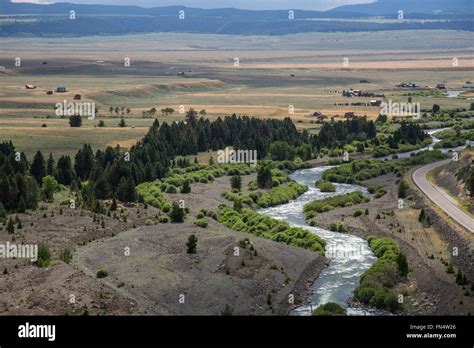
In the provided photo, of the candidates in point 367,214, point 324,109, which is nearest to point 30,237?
point 367,214

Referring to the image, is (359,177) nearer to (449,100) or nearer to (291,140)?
(291,140)

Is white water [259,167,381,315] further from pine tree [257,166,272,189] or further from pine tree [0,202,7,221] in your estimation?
pine tree [0,202,7,221]

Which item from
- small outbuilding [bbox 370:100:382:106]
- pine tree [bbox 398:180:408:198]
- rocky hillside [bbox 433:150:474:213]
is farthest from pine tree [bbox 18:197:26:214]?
small outbuilding [bbox 370:100:382:106]

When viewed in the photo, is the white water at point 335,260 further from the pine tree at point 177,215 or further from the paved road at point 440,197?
the pine tree at point 177,215

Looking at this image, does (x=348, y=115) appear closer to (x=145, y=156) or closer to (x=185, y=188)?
(x=145, y=156)

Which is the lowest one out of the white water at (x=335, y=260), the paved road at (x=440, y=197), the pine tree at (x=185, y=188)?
the white water at (x=335, y=260)

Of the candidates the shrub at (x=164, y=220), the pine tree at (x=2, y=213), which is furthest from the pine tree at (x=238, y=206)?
the pine tree at (x=2, y=213)
